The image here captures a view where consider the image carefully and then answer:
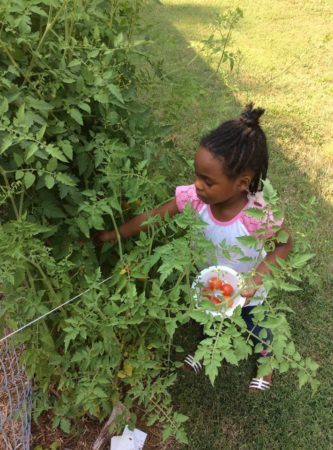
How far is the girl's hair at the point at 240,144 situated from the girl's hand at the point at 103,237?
18.5 inches

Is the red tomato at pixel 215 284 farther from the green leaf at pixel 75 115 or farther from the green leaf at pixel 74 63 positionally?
the green leaf at pixel 74 63

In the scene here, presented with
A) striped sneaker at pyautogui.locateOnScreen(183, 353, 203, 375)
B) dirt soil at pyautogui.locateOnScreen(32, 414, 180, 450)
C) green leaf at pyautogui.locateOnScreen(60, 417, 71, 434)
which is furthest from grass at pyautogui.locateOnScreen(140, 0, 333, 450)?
green leaf at pyautogui.locateOnScreen(60, 417, 71, 434)

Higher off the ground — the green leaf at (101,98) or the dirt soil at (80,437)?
the green leaf at (101,98)

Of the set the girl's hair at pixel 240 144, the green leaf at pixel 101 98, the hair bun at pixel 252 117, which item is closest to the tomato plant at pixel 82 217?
the green leaf at pixel 101 98

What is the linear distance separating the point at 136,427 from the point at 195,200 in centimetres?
96

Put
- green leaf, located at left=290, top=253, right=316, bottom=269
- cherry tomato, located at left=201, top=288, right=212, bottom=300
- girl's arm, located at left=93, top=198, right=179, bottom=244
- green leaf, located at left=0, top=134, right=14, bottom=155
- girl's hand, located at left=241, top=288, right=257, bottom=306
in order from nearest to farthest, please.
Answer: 1. green leaf, located at left=290, top=253, right=316, bottom=269
2. green leaf, located at left=0, top=134, right=14, bottom=155
3. girl's hand, located at left=241, top=288, right=257, bottom=306
4. cherry tomato, located at left=201, top=288, right=212, bottom=300
5. girl's arm, located at left=93, top=198, right=179, bottom=244

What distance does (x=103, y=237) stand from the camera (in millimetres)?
1841

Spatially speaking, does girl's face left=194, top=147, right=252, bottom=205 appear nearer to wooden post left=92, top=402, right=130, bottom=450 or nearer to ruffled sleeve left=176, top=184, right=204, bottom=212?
ruffled sleeve left=176, top=184, right=204, bottom=212

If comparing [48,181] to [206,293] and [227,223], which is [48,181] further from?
[227,223]

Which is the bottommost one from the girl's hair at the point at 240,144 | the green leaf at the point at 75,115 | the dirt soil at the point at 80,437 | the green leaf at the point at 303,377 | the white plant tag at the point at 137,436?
the dirt soil at the point at 80,437

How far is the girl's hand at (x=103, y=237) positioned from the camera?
1.83m

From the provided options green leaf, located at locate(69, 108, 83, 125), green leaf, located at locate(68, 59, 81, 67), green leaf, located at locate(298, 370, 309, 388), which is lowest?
green leaf, located at locate(298, 370, 309, 388)

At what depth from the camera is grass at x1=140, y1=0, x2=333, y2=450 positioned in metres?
2.11

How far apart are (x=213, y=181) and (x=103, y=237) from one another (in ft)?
1.51
